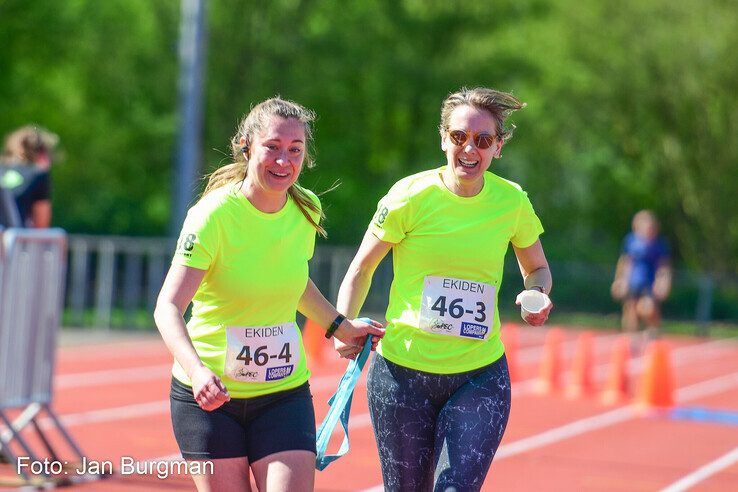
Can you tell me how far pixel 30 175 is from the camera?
10031 millimetres

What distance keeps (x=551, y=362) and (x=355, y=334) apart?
10994mm

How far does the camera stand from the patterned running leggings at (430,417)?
5586mm

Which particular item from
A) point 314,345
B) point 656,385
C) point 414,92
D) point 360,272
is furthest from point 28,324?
Result: point 414,92

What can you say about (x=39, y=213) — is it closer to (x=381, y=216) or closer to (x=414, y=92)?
(x=381, y=216)

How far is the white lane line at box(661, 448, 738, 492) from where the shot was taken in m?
9.92

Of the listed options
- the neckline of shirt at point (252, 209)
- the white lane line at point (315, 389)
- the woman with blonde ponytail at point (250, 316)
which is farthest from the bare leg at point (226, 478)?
the white lane line at point (315, 389)

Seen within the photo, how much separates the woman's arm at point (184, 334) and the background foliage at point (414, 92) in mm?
25261

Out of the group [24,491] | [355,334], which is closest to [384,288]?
[24,491]

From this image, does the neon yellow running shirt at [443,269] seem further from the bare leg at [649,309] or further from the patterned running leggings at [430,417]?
the bare leg at [649,309]

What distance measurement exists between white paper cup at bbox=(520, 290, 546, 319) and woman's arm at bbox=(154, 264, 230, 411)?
4.29ft

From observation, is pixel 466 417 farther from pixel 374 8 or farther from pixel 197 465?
pixel 374 8

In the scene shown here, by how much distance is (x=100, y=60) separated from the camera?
34.0 metres

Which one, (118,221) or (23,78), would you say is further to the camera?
(23,78)

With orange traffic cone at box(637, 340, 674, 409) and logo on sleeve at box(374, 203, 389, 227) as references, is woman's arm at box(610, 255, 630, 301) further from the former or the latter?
logo on sleeve at box(374, 203, 389, 227)
